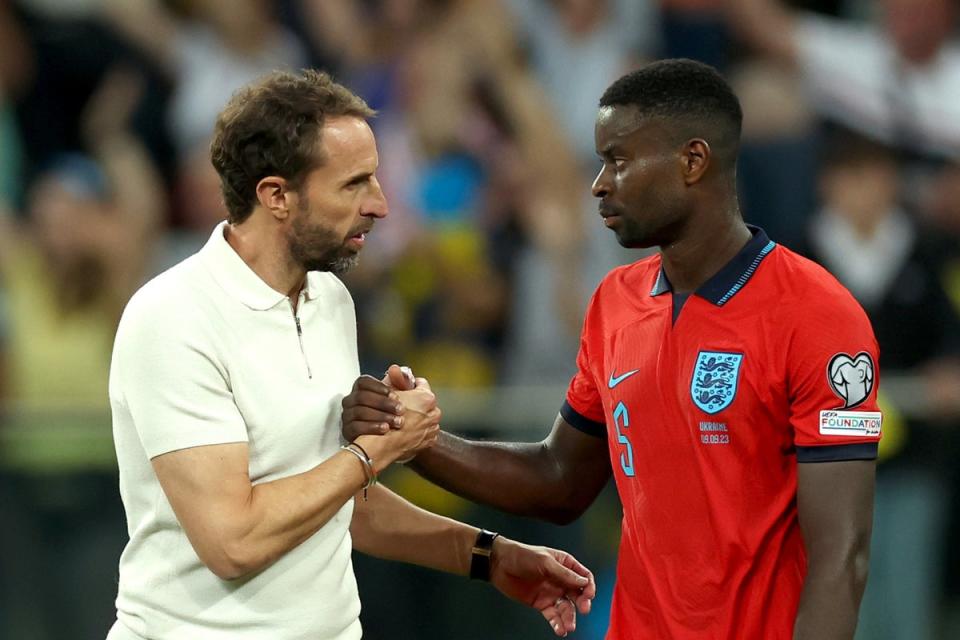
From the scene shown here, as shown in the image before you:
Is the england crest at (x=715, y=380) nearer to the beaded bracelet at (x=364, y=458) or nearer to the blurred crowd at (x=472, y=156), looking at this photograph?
the beaded bracelet at (x=364, y=458)

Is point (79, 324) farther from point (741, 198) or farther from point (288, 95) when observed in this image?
point (288, 95)

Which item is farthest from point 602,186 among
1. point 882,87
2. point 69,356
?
point 882,87

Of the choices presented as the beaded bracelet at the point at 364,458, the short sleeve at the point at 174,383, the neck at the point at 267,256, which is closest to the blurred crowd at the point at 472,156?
the neck at the point at 267,256

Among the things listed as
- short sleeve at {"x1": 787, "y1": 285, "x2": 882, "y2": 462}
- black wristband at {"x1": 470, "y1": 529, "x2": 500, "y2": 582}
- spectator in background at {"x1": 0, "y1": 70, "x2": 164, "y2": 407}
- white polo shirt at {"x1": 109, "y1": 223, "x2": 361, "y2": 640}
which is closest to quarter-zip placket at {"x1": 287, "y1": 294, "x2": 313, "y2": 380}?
white polo shirt at {"x1": 109, "y1": 223, "x2": 361, "y2": 640}

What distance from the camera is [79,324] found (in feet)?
22.8

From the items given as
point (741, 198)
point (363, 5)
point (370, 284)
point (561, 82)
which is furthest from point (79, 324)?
point (741, 198)

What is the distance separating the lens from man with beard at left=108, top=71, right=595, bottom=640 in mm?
3129

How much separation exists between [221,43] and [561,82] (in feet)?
5.87

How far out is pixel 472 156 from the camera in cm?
746

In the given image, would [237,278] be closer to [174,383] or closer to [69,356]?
[174,383]

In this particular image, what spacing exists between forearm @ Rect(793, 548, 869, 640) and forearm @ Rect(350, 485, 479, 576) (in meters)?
1.12

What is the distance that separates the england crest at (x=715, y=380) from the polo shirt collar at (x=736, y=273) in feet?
0.45

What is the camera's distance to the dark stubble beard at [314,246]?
336 centimetres

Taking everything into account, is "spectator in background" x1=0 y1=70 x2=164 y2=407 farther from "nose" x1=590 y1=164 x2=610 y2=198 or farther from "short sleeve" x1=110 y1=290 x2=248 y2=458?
"nose" x1=590 y1=164 x2=610 y2=198
